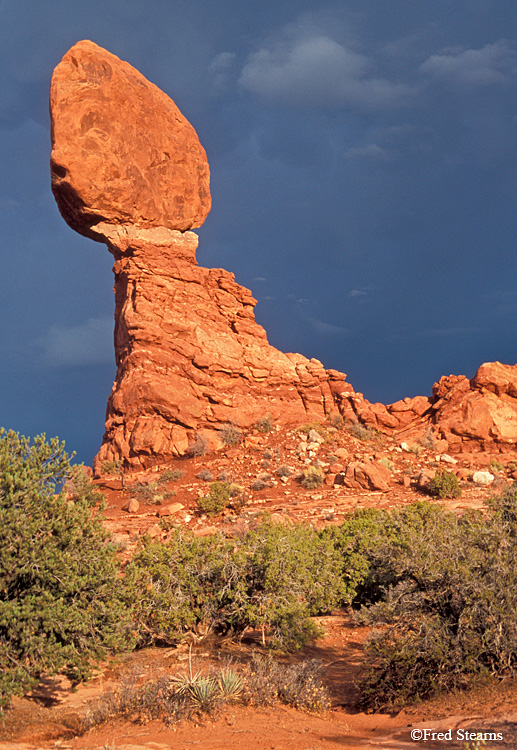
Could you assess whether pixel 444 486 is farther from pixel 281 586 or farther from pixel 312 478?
pixel 281 586

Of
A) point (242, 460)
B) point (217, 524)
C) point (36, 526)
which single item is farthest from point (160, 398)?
point (36, 526)

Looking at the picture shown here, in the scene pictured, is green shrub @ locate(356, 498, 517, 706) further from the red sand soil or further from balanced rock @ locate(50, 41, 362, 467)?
→ balanced rock @ locate(50, 41, 362, 467)

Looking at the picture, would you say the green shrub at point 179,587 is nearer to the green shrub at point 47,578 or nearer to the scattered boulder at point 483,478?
the green shrub at point 47,578

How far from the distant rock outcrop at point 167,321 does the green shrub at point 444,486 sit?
4.84 m

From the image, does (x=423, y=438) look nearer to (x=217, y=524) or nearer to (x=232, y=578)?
(x=217, y=524)

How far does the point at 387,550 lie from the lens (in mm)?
10602

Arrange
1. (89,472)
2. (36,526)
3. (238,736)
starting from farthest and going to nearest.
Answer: (89,472), (36,526), (238,736)

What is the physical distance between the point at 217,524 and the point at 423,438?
12.0 meters

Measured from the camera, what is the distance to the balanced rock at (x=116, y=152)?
25000 millimetres

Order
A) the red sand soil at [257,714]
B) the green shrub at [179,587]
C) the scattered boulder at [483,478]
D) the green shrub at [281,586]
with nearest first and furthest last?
the red sand soil at [257,714], the green shrub at [281,586], the green shrub at [179,587], the scattered boulder at [483,478]

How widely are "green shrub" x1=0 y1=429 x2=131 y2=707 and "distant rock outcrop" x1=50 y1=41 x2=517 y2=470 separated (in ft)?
52.0

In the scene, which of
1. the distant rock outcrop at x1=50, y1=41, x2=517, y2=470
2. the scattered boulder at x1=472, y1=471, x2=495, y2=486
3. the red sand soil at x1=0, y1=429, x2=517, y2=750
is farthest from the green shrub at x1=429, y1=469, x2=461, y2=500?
the distant rock outcrop at x1=50, y1=41, x2=517, y2=470

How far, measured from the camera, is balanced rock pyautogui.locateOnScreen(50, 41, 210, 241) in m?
25.0

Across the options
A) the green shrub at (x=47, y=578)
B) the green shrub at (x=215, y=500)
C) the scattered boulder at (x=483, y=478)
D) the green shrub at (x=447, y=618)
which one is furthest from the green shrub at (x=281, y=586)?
the scattered boulder at (x=483, y=478)
